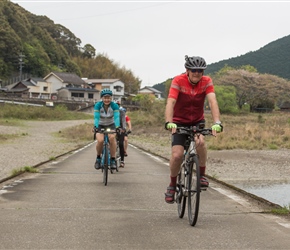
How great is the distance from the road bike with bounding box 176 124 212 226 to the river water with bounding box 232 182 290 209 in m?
2.07

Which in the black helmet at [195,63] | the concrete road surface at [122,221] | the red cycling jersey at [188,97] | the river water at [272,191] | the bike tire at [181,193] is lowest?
the river water at [272,191]

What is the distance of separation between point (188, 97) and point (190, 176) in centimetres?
99

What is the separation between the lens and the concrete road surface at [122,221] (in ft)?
14.0

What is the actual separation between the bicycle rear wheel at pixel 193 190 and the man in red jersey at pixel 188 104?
0.82 feet

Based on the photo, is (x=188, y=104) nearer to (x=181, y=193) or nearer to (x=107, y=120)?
(x=181, y=193)

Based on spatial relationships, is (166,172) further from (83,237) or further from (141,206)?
(83,237)

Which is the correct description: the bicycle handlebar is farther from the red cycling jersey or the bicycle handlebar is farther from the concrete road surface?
the concrete road surface

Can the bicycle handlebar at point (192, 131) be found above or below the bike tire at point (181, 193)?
above

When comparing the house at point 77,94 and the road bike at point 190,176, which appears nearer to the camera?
the road bike at point 190,176

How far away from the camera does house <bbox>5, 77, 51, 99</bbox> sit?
91875 millimetres

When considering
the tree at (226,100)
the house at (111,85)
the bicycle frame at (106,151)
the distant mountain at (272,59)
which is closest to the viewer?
the bicycle frame at (106,151)

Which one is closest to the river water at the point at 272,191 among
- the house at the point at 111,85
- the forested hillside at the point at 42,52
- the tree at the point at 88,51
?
the forested hillside at the point at 42,52

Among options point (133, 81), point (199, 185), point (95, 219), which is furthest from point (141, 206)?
point (133, 81)

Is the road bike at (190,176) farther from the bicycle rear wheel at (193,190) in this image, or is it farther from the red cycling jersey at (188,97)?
the red cycling jersey at (188,97)
